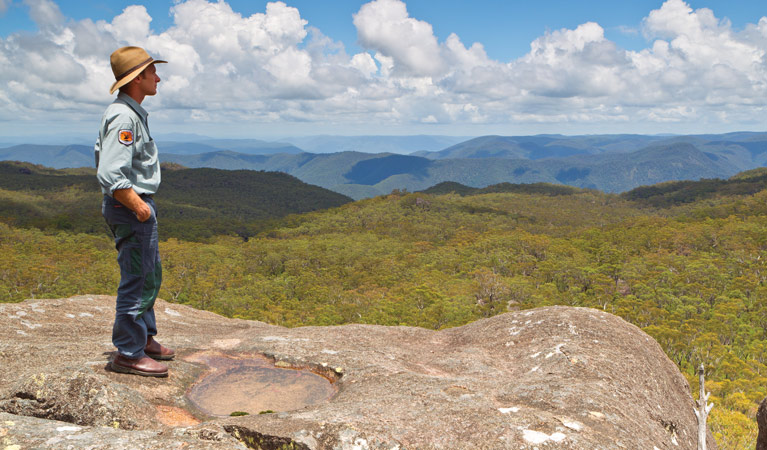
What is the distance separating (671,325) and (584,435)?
64.9m

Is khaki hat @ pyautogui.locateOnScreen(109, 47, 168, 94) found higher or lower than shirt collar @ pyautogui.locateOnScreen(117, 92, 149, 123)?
higher

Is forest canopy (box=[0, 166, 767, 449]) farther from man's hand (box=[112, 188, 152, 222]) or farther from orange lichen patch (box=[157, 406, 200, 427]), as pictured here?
man's hand (box=[112, 188, 152, 222])

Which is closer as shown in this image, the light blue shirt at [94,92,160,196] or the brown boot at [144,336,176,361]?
the light blue shirt at [94,92,160,196]

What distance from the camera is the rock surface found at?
4812 millimetres

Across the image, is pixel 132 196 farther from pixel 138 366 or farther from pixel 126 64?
pixel 138 366

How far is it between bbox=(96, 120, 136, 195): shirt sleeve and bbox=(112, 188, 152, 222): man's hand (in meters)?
0.06

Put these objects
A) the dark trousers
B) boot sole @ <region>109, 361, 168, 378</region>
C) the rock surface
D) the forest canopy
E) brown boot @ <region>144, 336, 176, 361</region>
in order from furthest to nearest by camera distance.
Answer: the forest canopy → brown boot @ <region>144, 336, 176, 361</region> → boot sole @ <region>109, 361, 168, 378</region> → the dark trousers → the rock surface

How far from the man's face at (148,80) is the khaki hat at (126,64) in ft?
0.31

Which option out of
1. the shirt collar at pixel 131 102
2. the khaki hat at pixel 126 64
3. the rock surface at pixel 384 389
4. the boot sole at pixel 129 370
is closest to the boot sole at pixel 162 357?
the rock surface at pixel 384 389

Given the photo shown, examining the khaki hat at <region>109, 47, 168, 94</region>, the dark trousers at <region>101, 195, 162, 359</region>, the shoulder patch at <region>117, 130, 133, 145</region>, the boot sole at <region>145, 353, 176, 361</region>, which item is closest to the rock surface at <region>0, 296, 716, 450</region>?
the boot sole at <region>145, 353, 176, 361</region>

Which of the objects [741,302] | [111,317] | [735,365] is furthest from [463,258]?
[111,317]

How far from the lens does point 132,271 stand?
6273mm

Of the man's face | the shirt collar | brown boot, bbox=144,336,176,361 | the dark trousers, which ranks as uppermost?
Answer: the man's face

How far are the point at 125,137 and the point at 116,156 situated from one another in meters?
0.30
